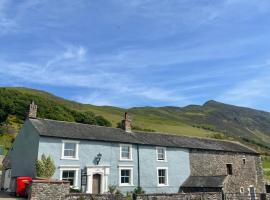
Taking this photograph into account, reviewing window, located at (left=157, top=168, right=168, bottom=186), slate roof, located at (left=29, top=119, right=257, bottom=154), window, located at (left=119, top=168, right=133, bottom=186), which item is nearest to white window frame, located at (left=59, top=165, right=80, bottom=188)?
slate roof, located at (left=29, top=119, right=257, bottom=154)

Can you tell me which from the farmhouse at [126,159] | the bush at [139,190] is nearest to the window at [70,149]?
the farmhouse at [126,159]

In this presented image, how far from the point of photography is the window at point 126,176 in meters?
31.5

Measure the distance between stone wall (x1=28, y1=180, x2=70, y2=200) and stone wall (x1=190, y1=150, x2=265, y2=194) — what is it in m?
21.2

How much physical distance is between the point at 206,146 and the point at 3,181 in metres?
24.6

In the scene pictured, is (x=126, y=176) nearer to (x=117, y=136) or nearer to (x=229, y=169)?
(x=117, y=136)

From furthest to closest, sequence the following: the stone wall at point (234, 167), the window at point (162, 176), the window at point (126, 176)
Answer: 1. the stone wall at point (234, 167)
2. the window at point (162, 176)
3. the window at point (126, 176)

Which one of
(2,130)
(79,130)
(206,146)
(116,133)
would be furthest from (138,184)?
(2,130)

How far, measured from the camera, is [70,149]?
28.9m

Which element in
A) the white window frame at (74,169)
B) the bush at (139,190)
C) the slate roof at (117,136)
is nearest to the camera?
the white window frame at (74,169)

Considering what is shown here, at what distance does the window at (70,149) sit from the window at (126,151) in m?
5.33

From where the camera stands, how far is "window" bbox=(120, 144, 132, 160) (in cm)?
3231

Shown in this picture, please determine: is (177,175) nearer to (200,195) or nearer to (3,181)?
(200,195)

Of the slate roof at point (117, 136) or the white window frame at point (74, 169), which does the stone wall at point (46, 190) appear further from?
the slate roof at point (117, 136)

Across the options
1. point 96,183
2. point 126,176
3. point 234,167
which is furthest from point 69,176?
point 234,167
